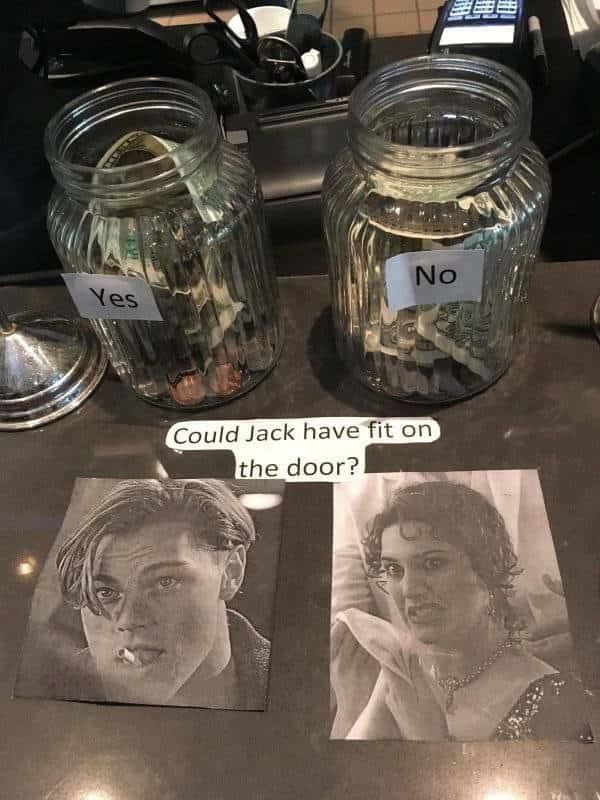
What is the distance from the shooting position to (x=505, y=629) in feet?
1.53

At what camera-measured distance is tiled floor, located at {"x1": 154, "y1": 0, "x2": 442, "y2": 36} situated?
3.39 ft

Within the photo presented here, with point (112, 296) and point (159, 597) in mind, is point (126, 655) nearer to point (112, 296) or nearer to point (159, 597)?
point (159, 597)

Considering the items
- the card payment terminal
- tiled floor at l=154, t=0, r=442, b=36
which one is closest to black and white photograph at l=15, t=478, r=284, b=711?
the card payment terminal

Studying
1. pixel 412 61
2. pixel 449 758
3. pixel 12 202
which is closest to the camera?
pixel 449 758

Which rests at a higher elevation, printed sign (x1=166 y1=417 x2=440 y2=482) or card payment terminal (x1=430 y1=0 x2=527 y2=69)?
card payment terminal (x1=430 y1=0 x2=527 y2=69)

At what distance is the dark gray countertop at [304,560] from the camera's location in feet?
1.38

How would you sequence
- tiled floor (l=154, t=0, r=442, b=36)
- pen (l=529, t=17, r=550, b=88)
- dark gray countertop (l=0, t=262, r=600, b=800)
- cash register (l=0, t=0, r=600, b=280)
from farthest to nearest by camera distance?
tiled floor (l=154, t=0, r=442, b=36)
pen (l=529, t=17, r=550, b=88)
cash register (l=0, t=0, r=600, b=280)
dark gray countertop (l=0, t=262, r=600, b=800)

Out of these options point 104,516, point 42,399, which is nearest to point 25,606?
point 104,516

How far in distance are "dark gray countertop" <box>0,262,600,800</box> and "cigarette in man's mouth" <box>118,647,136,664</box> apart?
1.2 inches

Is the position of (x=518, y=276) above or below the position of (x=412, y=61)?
below

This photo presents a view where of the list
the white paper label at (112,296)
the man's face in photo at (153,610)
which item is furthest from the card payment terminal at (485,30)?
the man's face in photo at (153,610)

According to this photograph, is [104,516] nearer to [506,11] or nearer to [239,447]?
[239,447]

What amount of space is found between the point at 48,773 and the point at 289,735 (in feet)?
0.49

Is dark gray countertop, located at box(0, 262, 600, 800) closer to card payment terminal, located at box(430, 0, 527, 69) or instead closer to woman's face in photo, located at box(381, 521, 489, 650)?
woman's face in photo, located at box(381, 521, 489, 650)
